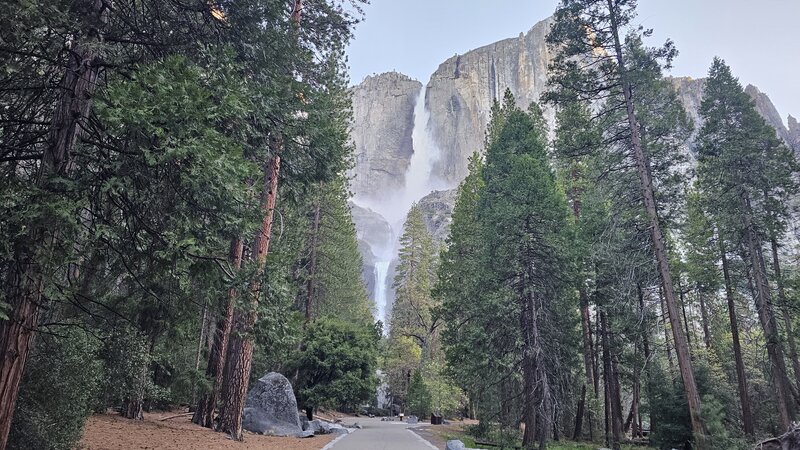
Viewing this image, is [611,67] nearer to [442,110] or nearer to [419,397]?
[419,397]

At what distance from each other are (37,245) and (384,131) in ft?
569

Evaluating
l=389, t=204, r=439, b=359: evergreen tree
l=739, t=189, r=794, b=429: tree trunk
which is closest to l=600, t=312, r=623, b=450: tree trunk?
l=739, t=189, r=794, b=429: tree trunk

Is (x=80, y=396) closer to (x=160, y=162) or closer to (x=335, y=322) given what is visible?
(x=160, y=162)

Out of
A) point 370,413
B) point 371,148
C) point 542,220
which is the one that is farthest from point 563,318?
point 371,148

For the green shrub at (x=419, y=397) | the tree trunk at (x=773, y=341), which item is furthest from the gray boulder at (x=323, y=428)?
the tree trunk at (x=773, y=341)

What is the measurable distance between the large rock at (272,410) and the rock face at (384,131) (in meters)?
156

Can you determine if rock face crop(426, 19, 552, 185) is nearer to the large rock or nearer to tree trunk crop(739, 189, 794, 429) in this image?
tree trunk crop(739, 189, 794, 429)

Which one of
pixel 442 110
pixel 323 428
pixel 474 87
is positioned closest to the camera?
pixel 323 428

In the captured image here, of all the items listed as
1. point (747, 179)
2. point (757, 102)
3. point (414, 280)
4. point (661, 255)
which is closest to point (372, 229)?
point (414, 280)

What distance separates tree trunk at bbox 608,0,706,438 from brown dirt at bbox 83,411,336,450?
9.03 meters

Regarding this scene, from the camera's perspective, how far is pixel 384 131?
6821 inches

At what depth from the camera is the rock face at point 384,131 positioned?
561 ft

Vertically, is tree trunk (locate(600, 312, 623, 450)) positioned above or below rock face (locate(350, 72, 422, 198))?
below

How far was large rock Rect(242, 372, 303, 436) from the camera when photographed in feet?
44.1
